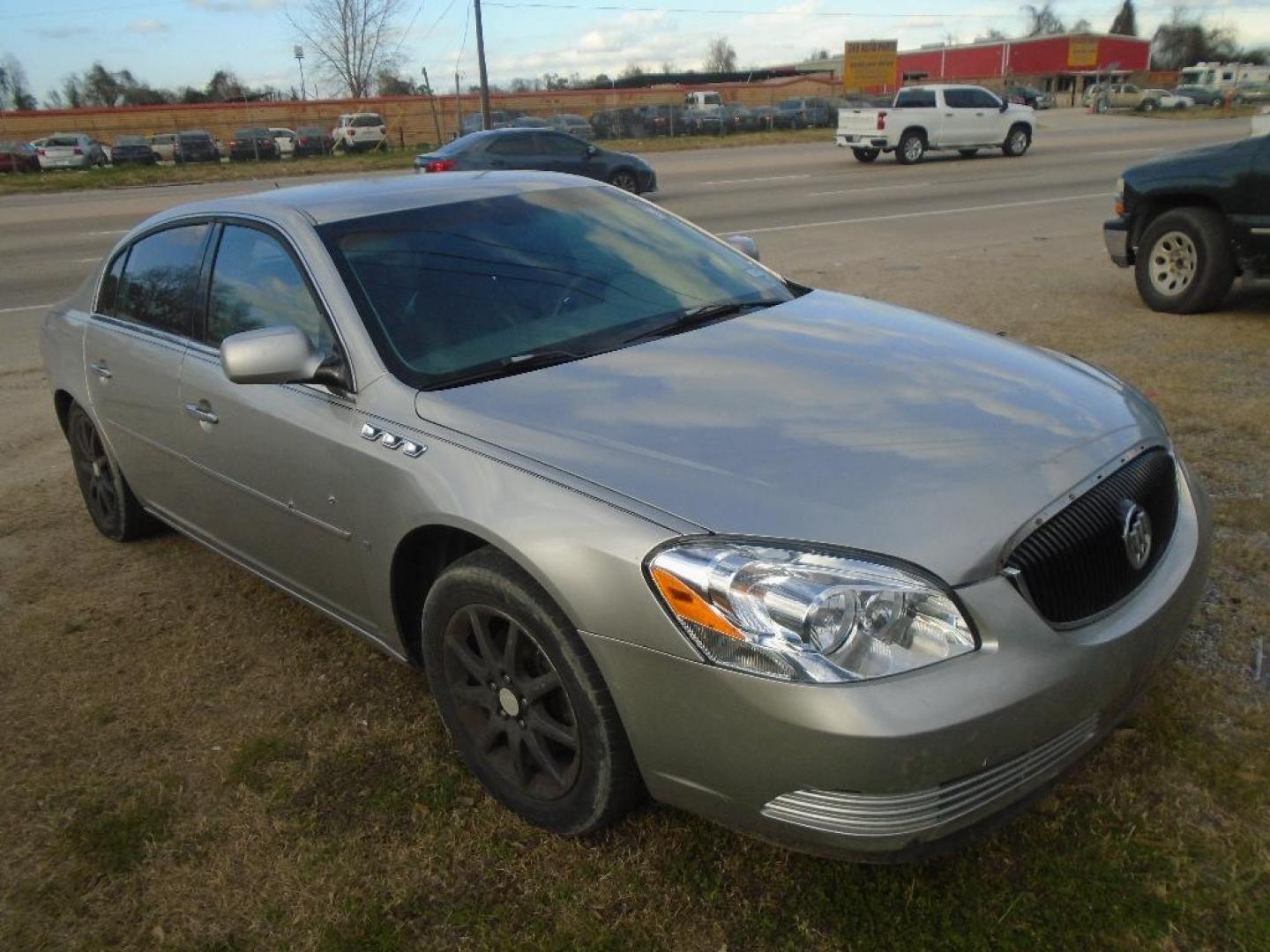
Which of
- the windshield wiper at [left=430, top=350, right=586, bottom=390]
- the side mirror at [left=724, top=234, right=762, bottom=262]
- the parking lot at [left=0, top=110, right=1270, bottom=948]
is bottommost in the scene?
the parking lot at [left=0, top=110, right=1270, bottom=948]

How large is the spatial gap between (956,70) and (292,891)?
4098 inches

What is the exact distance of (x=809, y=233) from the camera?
14.1m

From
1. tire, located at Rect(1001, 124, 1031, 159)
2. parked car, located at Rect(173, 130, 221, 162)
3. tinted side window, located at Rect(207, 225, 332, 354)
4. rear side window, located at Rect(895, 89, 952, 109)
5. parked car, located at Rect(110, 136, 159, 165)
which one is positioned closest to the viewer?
tinted side window, located at Rect(207, 225, 332, 354)

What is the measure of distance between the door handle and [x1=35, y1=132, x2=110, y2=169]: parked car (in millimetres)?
39576

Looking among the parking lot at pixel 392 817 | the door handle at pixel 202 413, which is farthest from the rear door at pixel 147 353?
the parking lot at pixel 392 817

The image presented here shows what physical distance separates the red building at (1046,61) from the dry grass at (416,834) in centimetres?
8319

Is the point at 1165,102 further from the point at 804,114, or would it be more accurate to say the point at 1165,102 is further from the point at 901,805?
the point at 901,805

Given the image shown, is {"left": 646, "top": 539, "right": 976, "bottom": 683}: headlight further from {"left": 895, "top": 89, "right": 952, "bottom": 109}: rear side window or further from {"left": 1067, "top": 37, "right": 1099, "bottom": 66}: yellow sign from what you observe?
{"left": 1067, "top": 37, "right": 1099, "bottom": 66}: yellow sign

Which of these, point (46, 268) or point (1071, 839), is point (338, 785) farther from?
point (46, 268)

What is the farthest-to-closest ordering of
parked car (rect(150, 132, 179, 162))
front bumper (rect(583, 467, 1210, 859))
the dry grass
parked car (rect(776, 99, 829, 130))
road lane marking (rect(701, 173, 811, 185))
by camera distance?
parked car (rect(776, 99, 829, 130)) < parked car (rect(150, 132, 179, 162)) < road lane marking (rect(701, 173, 811, 185)) < the dry grass < front bumper (rect(583, 467, 1210, 859))

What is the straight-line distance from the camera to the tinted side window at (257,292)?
324cm

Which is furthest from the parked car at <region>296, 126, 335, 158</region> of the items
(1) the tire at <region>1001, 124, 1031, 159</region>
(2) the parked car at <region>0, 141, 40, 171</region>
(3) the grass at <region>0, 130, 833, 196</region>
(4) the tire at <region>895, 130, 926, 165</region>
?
(1) the tire at <region>1001, 124, 1031, 159</region>

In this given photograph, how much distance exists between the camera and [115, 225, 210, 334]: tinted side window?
3885 millimetres

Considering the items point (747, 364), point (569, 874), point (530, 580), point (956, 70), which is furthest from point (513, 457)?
point (956, 70)
